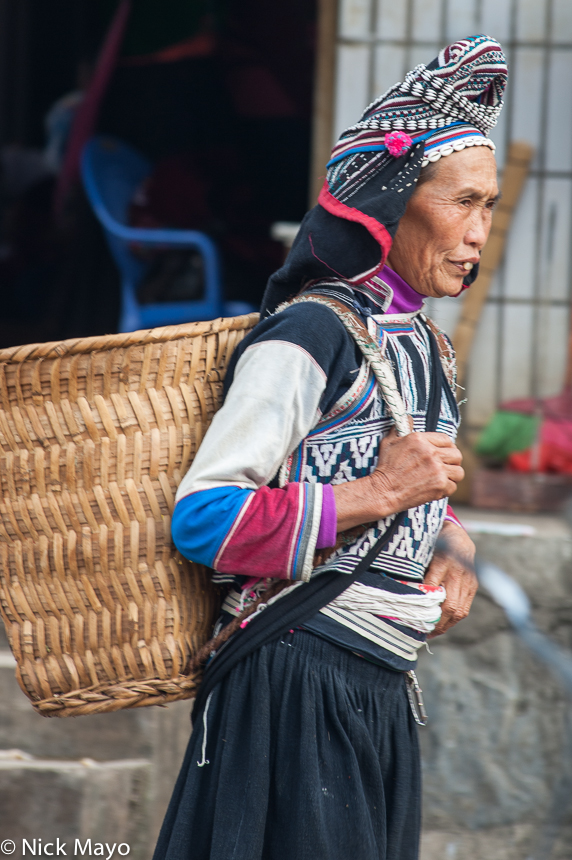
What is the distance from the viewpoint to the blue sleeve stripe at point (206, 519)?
4.88 feet

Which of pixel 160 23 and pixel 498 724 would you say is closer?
pixel 498 724

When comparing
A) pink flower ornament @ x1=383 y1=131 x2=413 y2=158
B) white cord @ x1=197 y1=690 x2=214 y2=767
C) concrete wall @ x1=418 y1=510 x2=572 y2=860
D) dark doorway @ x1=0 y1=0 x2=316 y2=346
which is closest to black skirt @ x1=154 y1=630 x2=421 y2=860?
white cord @ x1=197 y1=690 x2=214 y2=767

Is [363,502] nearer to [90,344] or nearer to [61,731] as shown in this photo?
[90,344]

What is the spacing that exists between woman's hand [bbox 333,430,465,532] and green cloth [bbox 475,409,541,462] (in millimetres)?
1969

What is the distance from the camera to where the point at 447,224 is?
1.67 m

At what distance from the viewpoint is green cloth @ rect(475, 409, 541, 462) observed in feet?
11.3

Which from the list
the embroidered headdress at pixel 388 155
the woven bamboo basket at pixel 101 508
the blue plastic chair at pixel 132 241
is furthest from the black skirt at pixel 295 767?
the blue plastic chair at pixel 132 241

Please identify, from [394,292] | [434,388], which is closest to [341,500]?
[434,388]

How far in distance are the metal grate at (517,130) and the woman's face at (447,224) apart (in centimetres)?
180

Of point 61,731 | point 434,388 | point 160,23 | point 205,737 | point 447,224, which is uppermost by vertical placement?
point 160,23

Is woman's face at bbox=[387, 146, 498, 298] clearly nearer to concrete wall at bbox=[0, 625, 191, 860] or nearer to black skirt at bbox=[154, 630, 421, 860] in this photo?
black skirt at bbox=[154, 630, 421, 860]

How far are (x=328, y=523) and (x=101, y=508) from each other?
0.41m

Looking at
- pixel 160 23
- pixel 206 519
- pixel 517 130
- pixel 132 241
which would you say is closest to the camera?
pixel 206 519

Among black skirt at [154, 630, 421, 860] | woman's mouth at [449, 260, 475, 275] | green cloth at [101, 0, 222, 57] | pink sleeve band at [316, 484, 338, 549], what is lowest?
black skirt at [154, 630, 421, 860]
